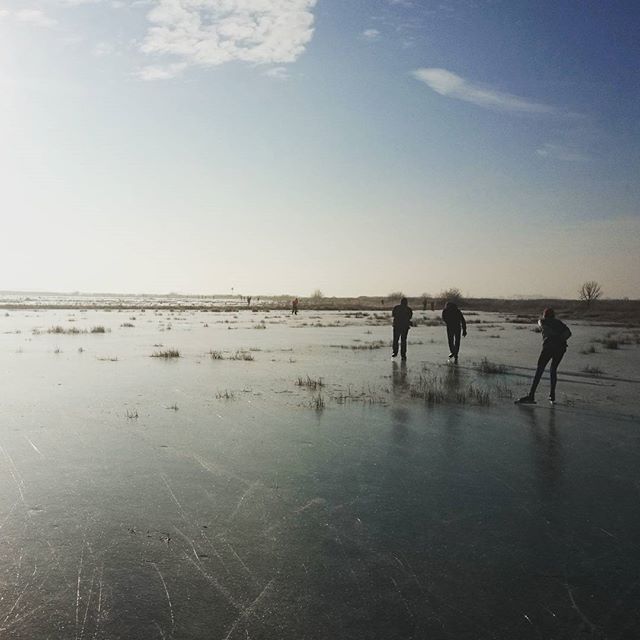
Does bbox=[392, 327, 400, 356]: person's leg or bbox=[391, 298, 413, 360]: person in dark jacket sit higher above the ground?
bbox=[391, 298, 413, 360]: person in dark jacket

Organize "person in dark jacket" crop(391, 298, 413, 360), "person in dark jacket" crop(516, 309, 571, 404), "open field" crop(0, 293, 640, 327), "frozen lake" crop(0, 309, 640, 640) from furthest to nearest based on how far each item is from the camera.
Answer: "open field" crop(0, 293, 640, 327) → "person in dark jacket" crop(391, 298, 413, 360) → "person in dark jacket" crop(516, 309, 571, 404) → "frozen lake" crop(0, 309, 640, 640)

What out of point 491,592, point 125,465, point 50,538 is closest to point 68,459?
point 125,465

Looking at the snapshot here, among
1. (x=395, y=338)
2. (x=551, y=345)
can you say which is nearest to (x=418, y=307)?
(x=395, y=338)

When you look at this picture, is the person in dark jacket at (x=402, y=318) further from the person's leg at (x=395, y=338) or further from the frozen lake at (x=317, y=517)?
the frozen lake at (x=317, y=517)

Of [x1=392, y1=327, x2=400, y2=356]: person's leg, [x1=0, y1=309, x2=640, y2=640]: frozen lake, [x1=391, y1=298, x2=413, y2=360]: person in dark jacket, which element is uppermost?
[x1=391, y1=298, x2=413, y2=360]: person in dark jacket

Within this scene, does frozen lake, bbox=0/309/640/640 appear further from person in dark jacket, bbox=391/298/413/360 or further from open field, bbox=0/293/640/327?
open field, bbox=0/293/640/327

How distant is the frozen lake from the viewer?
3.07 meters

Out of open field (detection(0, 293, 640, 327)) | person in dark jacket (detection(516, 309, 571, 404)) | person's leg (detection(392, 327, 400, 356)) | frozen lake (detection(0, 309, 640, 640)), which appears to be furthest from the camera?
open field (detection(0, 293, 640, 327))

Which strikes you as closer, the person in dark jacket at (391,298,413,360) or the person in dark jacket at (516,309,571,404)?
the person in dark jacket at (516,309,571,404)

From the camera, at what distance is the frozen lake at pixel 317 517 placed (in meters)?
3.07

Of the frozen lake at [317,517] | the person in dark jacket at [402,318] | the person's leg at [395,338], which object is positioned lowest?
the frozen lake at [317,517]

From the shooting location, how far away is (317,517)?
4488 mm

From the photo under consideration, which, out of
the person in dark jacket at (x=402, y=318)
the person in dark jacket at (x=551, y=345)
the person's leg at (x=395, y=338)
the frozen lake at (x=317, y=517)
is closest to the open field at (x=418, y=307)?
the person's leg at (x=395, y=338)

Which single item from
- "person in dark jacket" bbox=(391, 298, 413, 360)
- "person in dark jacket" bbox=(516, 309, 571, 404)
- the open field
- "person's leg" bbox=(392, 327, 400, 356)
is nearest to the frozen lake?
"person in dark jacket" bbox=(516, 309, 571, 404)
